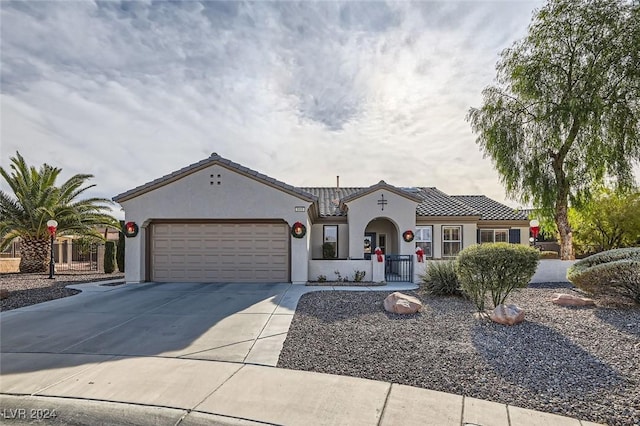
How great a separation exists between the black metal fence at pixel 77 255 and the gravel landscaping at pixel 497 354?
1850cm

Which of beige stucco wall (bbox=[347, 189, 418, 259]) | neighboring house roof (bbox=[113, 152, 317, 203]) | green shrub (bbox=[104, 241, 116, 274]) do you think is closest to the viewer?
neighboring house roof (bbox=[113, 152, 317, 203])

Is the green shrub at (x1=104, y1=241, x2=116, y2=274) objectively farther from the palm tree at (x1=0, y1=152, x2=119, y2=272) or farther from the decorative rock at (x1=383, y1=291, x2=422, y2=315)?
the decorative rock at (x1=383, y1=291, x2=422, y2=315)

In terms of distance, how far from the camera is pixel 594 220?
2180 cm

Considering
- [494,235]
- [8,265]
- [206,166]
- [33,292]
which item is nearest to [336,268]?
[206,166]

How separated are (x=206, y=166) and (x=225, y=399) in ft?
38.0

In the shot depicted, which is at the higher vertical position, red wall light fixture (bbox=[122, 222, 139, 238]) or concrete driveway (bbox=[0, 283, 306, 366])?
red wall light fixture (bbox=[122, 222, 139, 238])

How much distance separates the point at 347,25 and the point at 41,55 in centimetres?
763

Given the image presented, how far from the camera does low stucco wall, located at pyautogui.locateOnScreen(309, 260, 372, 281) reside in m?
15.2

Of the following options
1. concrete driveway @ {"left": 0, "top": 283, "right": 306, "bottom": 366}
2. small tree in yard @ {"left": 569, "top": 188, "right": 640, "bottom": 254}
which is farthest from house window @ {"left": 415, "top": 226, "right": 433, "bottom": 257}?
concrete driveway @ {"left": 0, "top": 283, "right": 306, "bottom": 366}

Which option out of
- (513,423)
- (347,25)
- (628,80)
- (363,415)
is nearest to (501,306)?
(513,423)

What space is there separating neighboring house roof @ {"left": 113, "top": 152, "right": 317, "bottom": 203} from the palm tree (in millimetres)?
7230

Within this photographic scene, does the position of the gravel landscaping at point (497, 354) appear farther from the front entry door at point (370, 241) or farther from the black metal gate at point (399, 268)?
the front entry door at point (370, 241)

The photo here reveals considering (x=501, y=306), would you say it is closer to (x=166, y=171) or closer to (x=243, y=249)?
(x=243, y=249)

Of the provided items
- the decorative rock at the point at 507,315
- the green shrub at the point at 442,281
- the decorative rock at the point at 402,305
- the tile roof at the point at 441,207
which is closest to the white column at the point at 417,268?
the green shrub at the point at 442,281
